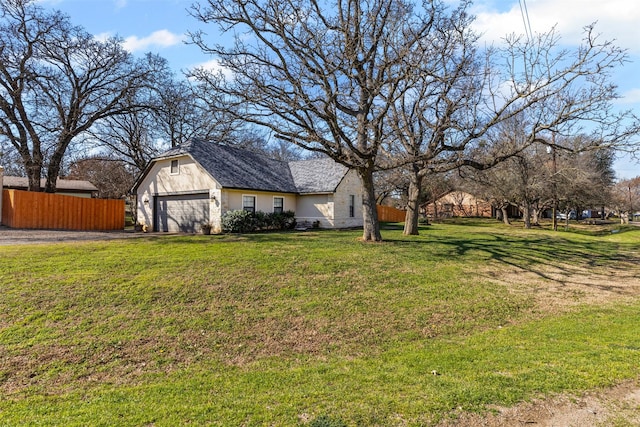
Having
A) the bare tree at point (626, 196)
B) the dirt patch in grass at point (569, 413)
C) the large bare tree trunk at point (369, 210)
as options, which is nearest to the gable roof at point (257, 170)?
the large bare tree trunk at point (369, 210)

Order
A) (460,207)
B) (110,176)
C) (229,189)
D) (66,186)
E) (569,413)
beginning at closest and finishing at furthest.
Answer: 1. (569,413)
2. (229,189)
3. (110,176)
4. (66,186)
5. (460,207)

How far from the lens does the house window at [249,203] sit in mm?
19828

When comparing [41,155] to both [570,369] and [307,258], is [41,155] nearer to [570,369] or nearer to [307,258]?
[307,258]

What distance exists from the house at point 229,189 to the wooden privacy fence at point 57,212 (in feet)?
5.80

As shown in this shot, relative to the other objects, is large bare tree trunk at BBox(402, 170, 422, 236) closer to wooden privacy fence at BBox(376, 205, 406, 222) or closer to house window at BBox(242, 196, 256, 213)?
house window at BBox(242, 196, 256, 213)

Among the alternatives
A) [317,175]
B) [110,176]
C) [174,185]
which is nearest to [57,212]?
[174,185]

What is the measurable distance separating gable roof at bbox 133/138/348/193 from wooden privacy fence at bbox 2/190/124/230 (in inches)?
89.3

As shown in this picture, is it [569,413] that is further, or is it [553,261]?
[553,261]

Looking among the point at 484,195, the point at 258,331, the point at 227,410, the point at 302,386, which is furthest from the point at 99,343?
the point at 484,195

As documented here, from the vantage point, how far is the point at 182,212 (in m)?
20.1

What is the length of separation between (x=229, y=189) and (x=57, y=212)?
1000 centimetres

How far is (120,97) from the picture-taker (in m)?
23.5

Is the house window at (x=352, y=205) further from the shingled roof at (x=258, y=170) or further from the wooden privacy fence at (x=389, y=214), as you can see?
the wooden privacy fence at (x=389, y=214)

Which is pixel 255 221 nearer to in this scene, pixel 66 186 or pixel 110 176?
pixel 110 176
